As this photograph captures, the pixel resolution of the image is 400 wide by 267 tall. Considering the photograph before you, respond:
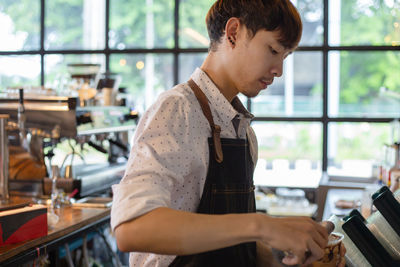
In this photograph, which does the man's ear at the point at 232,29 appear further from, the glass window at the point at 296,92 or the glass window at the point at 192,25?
the glass window at the point at 192,25

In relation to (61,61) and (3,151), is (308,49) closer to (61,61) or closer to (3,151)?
(61,61)

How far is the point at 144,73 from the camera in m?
5.90

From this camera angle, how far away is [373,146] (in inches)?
214

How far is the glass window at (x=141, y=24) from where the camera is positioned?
5.78 metres

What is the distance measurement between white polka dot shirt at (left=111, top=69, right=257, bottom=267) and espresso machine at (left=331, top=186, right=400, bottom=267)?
407 mm

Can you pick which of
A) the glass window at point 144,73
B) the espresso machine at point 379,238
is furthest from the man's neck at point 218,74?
the glass window at point 144,73

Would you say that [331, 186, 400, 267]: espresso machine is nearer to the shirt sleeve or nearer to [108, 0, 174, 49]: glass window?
the shirt sleeve

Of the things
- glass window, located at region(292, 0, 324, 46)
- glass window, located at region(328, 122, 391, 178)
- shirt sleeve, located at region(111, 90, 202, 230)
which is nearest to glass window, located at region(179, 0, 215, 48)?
glass window, located at region(292, 0, 324, 46)

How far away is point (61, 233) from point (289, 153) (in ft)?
10.1

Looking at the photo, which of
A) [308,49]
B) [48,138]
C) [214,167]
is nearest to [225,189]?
[214,167]

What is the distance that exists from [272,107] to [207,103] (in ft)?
14.1

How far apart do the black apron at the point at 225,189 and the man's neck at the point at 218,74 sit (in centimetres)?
7

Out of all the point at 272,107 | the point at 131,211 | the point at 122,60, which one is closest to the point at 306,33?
the point at 272,107

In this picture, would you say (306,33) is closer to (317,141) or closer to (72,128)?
(317,141)
